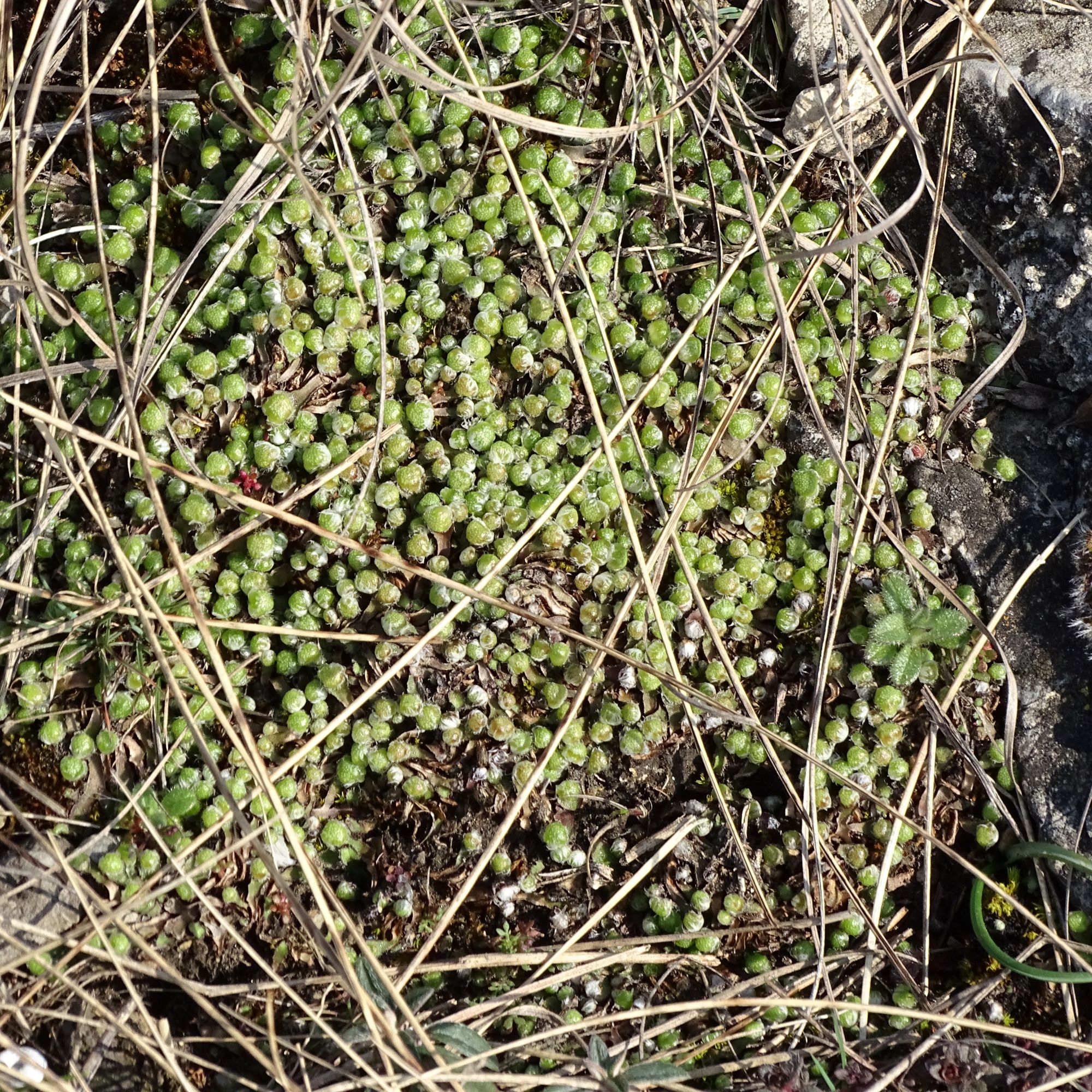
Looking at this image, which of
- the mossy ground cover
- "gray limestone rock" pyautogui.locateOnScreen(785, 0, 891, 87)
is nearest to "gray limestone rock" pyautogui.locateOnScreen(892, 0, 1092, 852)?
the mossy ground cover

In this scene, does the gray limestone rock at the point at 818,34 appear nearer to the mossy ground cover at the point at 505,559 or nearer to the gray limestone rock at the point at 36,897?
the mossy ground cover at the point at 505,559

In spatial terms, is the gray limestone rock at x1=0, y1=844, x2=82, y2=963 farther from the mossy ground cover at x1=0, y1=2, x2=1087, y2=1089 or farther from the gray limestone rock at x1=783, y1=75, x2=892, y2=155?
the gray limestone rock at x1=783, y1=75, x2=892, y2=155

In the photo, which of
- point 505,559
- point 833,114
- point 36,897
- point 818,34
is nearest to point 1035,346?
point 833,114

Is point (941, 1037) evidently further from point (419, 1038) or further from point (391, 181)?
point (391, 181)

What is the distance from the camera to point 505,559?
284 centimetres

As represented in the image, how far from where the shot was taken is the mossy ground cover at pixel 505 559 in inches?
109

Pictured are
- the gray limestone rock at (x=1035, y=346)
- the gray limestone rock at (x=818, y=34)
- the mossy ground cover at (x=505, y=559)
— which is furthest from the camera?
the gray limestone rock at (x=818, y=34)

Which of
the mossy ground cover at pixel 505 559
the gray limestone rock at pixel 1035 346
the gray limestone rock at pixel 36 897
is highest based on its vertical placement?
the gray limestone rock at pixel 1035 346

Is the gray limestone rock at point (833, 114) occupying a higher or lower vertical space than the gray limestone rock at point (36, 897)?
higher

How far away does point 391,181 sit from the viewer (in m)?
3.04

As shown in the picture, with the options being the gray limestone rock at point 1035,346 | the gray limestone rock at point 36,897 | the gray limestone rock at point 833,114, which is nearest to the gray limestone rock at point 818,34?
the gray limestone rock at point 833,114

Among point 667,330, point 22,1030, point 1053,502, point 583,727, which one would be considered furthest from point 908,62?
point 22,1030

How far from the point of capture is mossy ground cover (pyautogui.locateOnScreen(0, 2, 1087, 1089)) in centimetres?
277

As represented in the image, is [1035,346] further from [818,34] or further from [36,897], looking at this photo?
[36,897]
